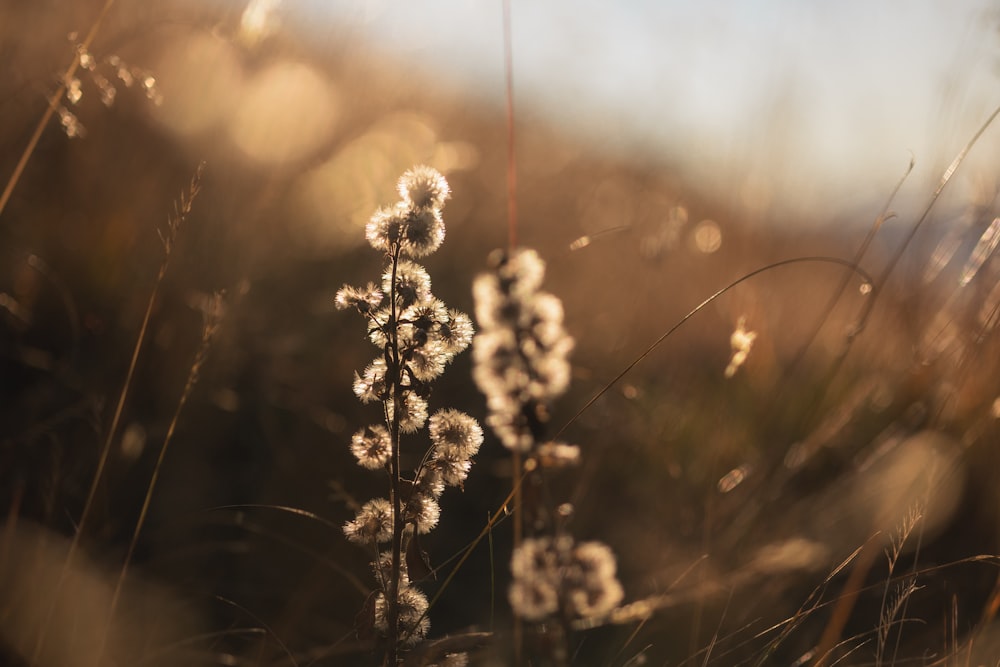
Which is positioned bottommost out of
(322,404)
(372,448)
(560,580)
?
(560,580)

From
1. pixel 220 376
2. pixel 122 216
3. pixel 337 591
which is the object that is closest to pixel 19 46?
pixel 122 216

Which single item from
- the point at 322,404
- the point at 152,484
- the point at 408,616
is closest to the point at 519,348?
the point at 408,616

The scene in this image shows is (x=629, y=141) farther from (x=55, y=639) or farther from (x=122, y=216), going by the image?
(x=55, y=639)

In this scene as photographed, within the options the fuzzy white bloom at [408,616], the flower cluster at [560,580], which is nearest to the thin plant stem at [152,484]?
the fuzzy white bloom at [408,616]

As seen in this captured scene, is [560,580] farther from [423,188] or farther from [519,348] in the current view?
[423,188]

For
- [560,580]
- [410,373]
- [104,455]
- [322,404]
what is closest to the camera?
[560,580]
